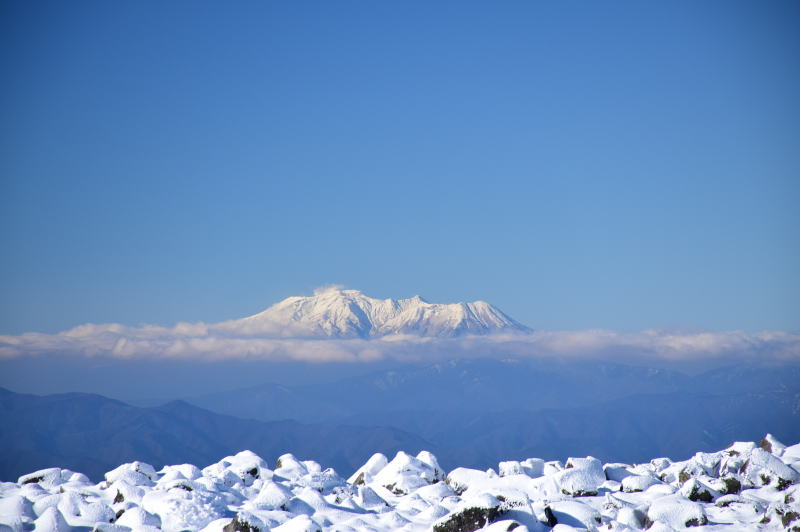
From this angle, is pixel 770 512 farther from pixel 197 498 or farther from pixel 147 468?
pixel 147 468

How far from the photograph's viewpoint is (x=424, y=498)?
2744 inches

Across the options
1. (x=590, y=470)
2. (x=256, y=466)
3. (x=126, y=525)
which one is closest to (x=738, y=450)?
(x=590, y=470)

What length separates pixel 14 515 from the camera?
60.6 meters

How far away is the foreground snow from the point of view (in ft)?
178

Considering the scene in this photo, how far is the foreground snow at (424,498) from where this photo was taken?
5441 centimetres

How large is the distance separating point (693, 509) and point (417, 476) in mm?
31479

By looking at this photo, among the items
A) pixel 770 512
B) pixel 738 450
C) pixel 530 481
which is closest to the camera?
pixel 770 512

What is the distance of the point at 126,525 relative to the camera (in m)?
59.3

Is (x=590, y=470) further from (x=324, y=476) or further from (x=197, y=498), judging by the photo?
(x=197, y=498)

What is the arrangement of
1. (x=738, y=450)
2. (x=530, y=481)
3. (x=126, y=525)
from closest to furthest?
(x=126, y=525) → (x=530, y=481) → (x=738, y=450)

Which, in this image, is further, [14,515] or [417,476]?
[417,476]

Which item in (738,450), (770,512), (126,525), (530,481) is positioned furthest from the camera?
(738,450)

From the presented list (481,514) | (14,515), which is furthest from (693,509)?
(14,515)

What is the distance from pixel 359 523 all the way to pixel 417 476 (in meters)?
19.9
